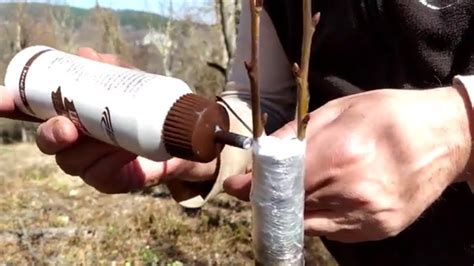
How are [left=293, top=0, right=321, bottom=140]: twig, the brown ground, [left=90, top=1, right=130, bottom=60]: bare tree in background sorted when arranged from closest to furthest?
[left=293, top=0, right=321, bottom=140]: twig
the brown ground
[left=90, top=1, right=130, bottom=60]: bare tree in background

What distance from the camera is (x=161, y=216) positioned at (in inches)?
204

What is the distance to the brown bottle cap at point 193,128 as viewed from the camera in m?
0.87

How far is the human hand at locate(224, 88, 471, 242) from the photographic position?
80 cm

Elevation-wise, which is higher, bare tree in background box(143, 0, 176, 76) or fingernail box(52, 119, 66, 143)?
fingernail box(52, 119, 66, 143)

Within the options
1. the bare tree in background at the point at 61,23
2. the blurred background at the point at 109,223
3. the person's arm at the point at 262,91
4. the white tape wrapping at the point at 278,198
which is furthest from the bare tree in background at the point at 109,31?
the white tape wrapping at the point at 278,198

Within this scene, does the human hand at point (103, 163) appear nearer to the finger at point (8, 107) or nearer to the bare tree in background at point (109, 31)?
the finger at point (8, 107)

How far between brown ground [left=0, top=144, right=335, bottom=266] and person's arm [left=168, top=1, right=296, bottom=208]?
2787 mm

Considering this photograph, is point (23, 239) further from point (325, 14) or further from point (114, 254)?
point (325, 14)

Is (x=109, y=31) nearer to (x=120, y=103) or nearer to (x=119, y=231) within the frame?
(x=119, y=231)

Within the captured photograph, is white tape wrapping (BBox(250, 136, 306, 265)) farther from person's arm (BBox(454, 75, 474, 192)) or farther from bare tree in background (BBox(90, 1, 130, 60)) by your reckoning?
bare tree in background (BBox(90, 1, 130, 60))

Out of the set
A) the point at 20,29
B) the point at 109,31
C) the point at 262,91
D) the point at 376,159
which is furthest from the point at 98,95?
the point at 109,31

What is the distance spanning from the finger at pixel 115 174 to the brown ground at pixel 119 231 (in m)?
2.98

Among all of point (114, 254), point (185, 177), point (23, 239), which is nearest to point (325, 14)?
point (185, 177)

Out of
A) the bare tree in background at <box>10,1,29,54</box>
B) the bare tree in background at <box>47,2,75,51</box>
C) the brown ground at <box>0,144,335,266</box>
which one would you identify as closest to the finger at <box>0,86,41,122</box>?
the brown ground at <box>0,144,335,266</box>
